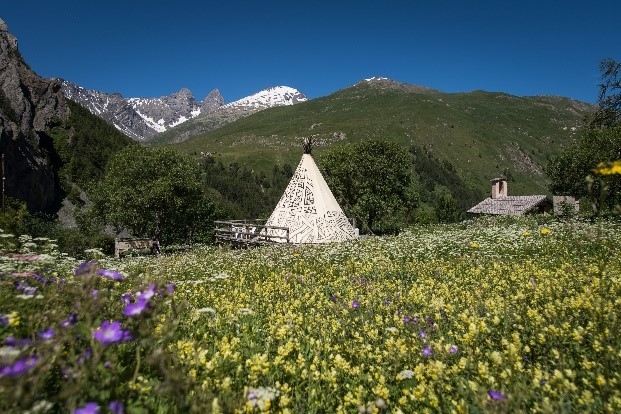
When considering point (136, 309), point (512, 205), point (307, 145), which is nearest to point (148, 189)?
point (307, 145)

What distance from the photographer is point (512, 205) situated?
82500 millimetres

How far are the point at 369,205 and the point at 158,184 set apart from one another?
86.7 ft

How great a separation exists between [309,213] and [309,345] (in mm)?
23518

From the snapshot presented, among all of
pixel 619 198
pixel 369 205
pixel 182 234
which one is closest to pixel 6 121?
pixel 182 234

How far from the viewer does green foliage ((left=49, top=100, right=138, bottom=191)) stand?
131500mm

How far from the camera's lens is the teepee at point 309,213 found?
2811 cm

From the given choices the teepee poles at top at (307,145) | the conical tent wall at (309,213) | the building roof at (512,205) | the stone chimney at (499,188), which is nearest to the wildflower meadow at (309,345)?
the conical tent wall at (309,213)

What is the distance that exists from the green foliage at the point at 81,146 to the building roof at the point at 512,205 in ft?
356

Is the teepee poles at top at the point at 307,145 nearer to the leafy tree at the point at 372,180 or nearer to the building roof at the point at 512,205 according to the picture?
the leafy tree at the point at 372,180

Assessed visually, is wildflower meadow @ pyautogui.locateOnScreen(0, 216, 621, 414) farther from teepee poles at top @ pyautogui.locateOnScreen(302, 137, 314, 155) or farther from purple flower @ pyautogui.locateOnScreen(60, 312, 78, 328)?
teepee poles at top @ pyautogui.locateOnScreen(302, 137, 314, 155)

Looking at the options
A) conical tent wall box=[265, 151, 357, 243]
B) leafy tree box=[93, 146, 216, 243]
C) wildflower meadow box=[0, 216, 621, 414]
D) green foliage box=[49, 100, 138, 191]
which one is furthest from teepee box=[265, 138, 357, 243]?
green foliage box=[49, 100, 138, 191]

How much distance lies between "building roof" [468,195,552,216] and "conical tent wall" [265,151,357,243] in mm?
61639

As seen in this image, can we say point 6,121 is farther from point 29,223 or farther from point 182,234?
point 29,223

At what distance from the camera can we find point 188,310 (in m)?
6.82
